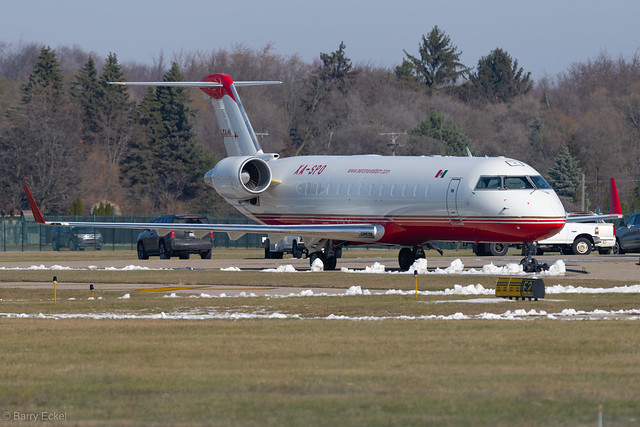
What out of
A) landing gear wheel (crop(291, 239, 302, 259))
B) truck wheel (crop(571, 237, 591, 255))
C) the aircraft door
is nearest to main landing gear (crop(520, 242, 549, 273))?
the aircraft door

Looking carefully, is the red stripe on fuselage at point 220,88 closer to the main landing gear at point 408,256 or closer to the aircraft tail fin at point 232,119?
the aircraft tail fin at point 232,119

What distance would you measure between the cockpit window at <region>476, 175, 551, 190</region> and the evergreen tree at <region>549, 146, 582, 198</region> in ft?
216

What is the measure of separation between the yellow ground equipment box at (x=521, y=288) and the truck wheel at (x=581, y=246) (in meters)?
29.8

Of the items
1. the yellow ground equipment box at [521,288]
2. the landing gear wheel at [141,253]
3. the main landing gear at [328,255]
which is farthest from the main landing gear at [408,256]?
the landing gear wheel at [141,253]

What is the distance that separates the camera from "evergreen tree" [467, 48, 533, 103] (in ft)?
459

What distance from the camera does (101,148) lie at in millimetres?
115688

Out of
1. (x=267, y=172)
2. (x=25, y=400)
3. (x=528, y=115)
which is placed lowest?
(x=25, y=400)

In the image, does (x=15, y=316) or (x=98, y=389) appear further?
(x=15, y=316)

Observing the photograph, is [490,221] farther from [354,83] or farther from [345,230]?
[354,83]

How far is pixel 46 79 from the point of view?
111312 millimetres

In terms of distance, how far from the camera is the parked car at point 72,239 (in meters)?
71.6

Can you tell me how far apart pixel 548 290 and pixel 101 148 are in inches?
3740

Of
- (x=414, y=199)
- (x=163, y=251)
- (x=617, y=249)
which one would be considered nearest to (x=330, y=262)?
(x=414, y=199)

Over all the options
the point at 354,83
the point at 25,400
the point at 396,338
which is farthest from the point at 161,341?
the point at 354,83
